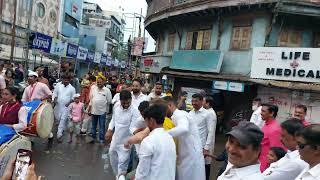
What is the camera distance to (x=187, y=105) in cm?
1645

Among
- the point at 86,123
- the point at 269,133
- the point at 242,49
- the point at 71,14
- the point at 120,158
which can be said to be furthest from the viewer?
the point at 71,14

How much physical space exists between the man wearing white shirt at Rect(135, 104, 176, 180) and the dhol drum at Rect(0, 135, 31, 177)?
214 centimetres

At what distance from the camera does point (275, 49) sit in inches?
614

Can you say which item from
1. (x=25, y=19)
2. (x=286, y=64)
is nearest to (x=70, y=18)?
(x=25, y=19)

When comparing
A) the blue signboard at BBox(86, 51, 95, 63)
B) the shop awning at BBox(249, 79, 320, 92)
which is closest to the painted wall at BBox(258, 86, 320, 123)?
the shop awning at BBox(249, 79, 320, 92)

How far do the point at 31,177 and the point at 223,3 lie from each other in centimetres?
1541

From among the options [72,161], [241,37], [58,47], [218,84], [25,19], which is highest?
[25,19]

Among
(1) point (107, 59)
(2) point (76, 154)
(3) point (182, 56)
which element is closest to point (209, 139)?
(2) point (76, 154)

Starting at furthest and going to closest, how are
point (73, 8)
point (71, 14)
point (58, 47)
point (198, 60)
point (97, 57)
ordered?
1. point (73, 8)
2. point (71, 14)
3. point (97, 57)
4. point (198, 60)
5. point (58, 47)

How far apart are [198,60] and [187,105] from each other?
12.7ft

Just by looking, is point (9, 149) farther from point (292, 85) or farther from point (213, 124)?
point (292, 85)

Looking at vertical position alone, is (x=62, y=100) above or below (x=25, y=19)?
below

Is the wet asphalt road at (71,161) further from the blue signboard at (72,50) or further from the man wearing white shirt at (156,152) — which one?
the blue signboard at (72,50)

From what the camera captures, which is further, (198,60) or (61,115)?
(198,60)
